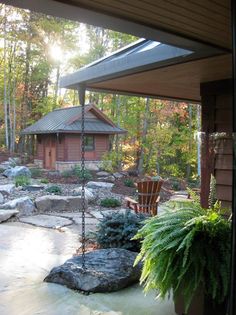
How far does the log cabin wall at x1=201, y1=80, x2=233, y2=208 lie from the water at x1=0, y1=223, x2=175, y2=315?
1138 mm

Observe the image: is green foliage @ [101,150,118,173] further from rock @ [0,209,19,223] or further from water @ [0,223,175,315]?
water @ [0,223,175,315]

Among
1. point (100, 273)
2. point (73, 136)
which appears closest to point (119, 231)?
point (100, 273)

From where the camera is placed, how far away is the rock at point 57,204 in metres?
9.25

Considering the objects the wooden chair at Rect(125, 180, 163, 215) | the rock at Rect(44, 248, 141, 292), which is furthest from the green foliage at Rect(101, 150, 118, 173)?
the rock at Rect(44, 248, 141, 292)

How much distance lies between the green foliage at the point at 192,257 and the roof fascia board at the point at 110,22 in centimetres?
120

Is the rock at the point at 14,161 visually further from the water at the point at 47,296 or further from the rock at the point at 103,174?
the water at the point at 47,296

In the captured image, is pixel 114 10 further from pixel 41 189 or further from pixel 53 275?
pixel 41 189

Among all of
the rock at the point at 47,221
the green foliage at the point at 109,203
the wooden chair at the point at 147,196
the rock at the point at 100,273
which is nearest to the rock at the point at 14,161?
the green foliage at the point at 109,203

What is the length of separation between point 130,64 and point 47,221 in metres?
5.64

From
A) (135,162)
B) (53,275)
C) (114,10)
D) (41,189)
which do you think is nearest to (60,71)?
(135,162)

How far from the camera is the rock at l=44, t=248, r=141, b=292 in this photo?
391cm

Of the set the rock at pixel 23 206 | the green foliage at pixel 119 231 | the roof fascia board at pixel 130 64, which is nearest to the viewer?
the roof fascia board at pixel 130 64

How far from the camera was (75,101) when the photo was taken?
1166 inches

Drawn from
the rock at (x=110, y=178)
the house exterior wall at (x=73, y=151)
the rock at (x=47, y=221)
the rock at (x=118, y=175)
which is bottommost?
the rock at (x=47, y=221)
